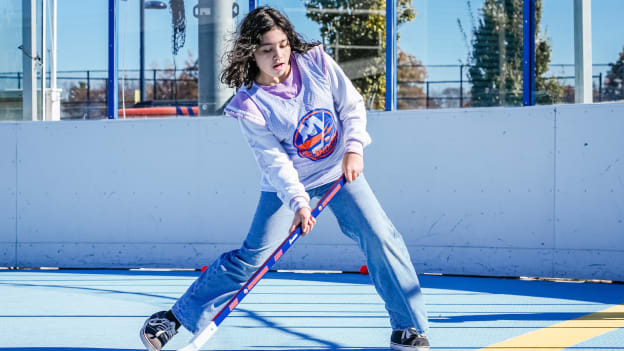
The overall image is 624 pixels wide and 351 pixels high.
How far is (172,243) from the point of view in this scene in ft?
20.2

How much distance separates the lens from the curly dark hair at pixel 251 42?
2912 millimetres

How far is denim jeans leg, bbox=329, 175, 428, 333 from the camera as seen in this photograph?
9.74 feet

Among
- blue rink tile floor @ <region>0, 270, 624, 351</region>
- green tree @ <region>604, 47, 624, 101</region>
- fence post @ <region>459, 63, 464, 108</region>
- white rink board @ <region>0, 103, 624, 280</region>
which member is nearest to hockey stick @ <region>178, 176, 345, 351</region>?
blue rink tile floor @ <region>0, 270, 624, 351</region>

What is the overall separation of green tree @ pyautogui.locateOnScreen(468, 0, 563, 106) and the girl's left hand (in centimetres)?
301

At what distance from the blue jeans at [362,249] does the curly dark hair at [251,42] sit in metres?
0.49

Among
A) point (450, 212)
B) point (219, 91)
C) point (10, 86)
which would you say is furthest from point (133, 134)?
point (450, 212)

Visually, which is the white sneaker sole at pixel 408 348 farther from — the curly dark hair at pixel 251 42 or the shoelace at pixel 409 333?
the curly dark hair at pixel 251 42

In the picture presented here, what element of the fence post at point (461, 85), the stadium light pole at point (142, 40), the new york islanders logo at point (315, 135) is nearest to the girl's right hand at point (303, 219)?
the new york islanders logo at point (315, 135)

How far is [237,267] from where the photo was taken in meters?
3.09

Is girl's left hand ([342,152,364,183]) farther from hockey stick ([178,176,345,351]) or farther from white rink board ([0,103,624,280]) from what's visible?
white rink board ([0,103,624,280])

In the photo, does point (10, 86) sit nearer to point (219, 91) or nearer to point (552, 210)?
point (219, 91)

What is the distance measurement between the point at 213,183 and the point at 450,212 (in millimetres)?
1903

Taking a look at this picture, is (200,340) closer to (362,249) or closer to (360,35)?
(362,249)

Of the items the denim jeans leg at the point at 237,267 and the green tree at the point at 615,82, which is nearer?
the denim jeans leg at the point at 237,267
